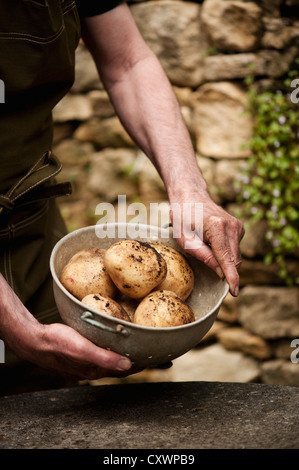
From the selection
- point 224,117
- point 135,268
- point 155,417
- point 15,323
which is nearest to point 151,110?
point 135,268

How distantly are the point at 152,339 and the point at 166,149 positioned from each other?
620 mm

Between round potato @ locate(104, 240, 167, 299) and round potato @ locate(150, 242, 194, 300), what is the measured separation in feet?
0.13

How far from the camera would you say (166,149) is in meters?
1.43

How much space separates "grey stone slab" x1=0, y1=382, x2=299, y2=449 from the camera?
2.96 ft

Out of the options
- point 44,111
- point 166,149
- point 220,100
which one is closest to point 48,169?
point 44,111

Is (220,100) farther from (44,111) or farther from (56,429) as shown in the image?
(56,429)

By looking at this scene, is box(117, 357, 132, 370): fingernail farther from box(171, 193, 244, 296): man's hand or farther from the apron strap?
the apron strap

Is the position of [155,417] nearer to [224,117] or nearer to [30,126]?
[30,126]

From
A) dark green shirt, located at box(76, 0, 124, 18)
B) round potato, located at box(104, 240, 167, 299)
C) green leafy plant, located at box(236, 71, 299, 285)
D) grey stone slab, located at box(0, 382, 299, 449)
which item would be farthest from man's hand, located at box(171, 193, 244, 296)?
green leafy plant, located at box(236, 71, 299, 285)

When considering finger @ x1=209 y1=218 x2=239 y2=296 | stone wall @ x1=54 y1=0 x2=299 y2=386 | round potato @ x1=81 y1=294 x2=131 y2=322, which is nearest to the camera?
round potato @ x1=81 y1=294 x2=131 y2=322

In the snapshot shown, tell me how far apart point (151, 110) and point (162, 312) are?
674 millimetres

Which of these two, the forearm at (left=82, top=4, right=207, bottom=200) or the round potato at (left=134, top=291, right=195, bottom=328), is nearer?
the round potato at (left=134, top=291, right=195, bottom=328)

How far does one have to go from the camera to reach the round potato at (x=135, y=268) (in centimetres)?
109

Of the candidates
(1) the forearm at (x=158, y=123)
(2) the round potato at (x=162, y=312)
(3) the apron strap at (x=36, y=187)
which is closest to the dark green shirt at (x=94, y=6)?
(1) the forearm at (x=158, y=123)
